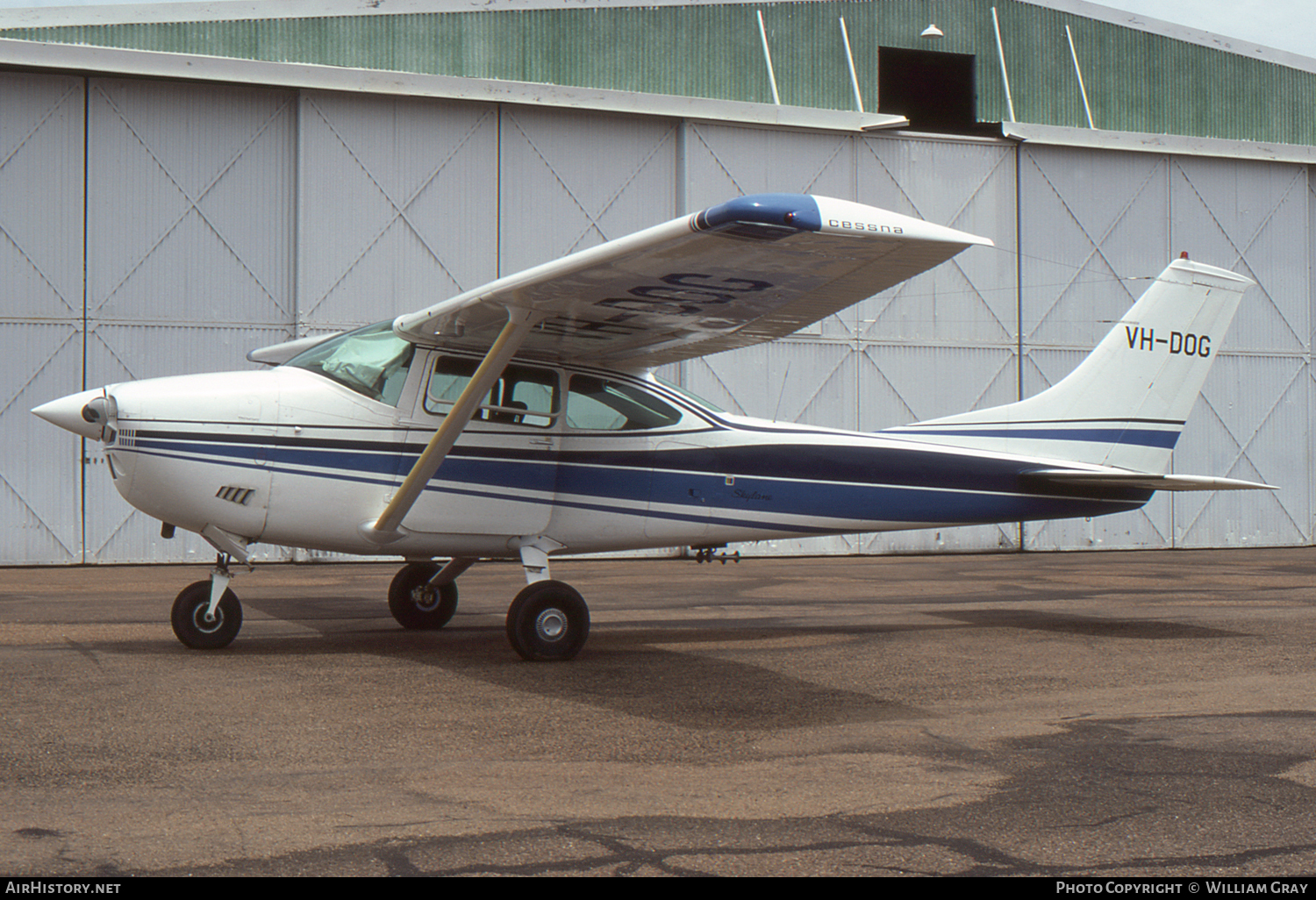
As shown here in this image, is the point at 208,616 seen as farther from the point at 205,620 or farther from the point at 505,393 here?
the point at 505,393

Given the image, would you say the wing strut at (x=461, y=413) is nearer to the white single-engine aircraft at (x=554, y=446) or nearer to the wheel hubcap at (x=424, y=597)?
the white single-engine aircraft at (x=554, y=446)

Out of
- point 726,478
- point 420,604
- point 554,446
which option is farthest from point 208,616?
point 726,478

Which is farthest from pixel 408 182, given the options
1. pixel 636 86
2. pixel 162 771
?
pixel 162 771

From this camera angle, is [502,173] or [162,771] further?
[502,173]

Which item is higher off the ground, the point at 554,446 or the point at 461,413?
the point at 461,413

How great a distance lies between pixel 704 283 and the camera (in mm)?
6711

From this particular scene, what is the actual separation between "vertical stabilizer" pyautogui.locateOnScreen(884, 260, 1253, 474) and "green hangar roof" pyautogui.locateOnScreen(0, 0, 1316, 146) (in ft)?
39.9

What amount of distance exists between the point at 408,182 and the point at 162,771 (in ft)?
49.4

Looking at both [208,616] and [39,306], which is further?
[39,306]

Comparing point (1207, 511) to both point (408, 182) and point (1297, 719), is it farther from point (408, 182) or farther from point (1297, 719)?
point (1297, 719)

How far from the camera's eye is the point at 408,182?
18.4 meters

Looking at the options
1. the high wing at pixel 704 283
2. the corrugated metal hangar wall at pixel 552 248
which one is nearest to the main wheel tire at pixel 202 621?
the high wing at pixel 704 283

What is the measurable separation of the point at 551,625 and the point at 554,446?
1371mm

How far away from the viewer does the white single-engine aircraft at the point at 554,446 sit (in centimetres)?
696
